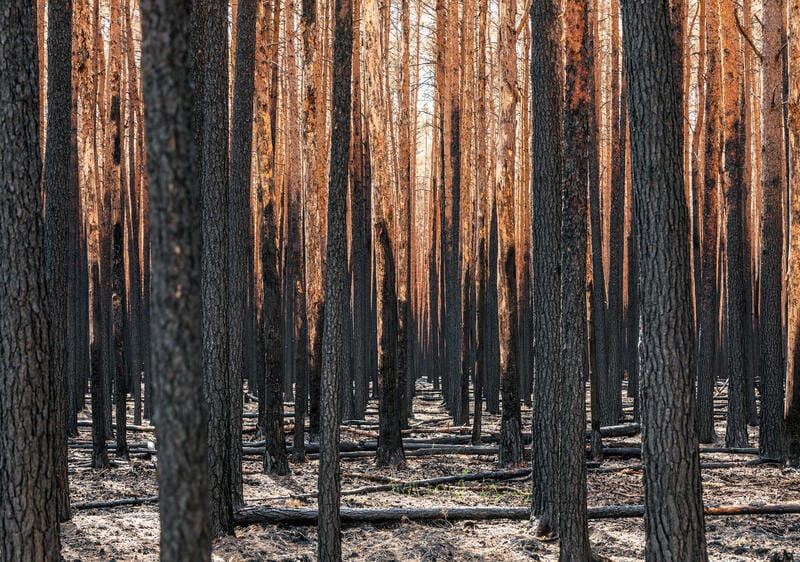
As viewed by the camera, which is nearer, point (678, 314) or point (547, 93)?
point (678, 314)

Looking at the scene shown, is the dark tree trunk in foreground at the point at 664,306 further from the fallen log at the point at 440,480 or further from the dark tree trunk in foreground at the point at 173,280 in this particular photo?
the fallen log at the point at 440,480

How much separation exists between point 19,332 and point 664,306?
3.06 meters

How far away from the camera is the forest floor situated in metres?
5.44

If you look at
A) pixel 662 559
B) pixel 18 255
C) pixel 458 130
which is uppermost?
pixel 458 130

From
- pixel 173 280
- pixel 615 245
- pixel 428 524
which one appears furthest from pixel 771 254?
pixel 173 280

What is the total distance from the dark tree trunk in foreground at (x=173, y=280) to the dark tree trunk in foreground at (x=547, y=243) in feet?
11.9

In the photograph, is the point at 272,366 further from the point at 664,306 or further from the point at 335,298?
the point at 664,306

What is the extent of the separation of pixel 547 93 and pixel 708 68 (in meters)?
5.90

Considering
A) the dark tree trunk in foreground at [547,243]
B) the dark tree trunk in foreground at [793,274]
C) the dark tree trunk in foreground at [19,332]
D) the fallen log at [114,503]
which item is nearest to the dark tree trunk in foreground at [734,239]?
the dark tree trunk in foreground at [793,274]

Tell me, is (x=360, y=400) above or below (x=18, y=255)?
below

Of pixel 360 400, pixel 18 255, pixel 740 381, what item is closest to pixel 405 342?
pixel 360 400

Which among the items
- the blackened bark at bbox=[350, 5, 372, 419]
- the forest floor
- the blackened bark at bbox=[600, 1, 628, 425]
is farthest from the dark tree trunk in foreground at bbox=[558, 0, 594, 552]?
the blackened bark at bbox=[350, 5, 372, 419]

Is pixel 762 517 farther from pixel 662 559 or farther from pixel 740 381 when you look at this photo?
pixel 740 381

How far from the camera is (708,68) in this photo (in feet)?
34.5
